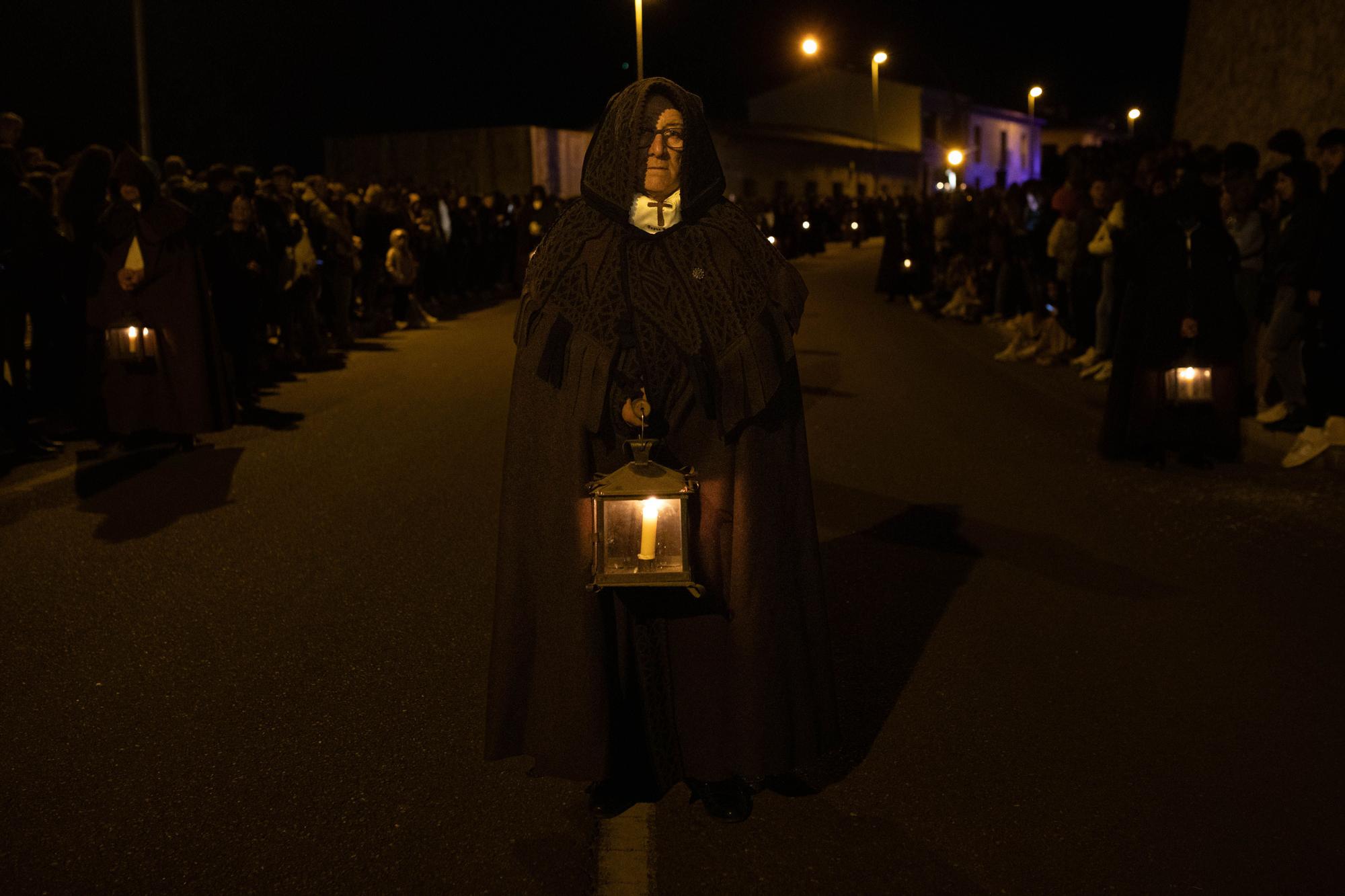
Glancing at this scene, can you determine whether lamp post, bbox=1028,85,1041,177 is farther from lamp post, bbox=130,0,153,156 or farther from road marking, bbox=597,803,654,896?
road marking, bbox=597,803,654,896

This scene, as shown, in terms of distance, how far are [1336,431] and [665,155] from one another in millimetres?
6851

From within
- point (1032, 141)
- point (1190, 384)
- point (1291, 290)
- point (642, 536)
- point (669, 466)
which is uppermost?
point (1032, 141)

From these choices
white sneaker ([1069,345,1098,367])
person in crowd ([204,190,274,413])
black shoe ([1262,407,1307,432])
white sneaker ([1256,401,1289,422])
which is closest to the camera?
black shoe ([1262,407,1307,432])

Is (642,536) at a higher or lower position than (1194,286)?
lower

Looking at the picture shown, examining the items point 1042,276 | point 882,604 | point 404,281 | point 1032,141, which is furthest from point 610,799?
point 1032,141

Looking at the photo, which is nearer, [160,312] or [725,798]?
[725,798]

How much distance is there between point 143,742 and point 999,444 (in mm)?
6857

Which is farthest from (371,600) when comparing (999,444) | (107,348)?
(999,444)

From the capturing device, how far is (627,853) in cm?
365

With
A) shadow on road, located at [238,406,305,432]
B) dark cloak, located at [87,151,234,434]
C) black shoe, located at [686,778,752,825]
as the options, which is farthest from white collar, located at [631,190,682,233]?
shadow on road, located at [238,406,305,432]

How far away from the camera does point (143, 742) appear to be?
14.5 feet

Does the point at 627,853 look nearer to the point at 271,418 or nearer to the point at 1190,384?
the point at 1190,384

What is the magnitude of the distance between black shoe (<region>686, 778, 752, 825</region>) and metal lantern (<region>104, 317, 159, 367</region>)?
6.30 metres

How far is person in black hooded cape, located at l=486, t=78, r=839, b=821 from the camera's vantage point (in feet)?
11.6
